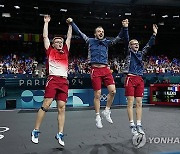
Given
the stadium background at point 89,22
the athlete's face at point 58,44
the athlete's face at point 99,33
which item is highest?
the stadium background at point 89,22

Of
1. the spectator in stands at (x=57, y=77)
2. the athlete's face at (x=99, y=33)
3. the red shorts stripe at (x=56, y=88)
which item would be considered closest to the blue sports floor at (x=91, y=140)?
the spectator in stands at (x=57, y=77)

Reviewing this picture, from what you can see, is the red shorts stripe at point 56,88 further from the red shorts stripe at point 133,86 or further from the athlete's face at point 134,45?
the athlete's face at point 134,45

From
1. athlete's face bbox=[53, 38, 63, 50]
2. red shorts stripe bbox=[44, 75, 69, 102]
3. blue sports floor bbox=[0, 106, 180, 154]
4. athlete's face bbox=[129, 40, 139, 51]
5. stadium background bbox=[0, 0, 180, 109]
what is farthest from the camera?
stadium background bbox=[0, 0, 180, 109]

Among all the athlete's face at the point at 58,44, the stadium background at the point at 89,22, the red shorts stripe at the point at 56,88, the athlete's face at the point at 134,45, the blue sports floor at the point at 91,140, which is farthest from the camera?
the stadium background at the point at 89,22

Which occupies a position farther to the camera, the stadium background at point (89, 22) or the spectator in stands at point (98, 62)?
the stadium background at point (89, 22)

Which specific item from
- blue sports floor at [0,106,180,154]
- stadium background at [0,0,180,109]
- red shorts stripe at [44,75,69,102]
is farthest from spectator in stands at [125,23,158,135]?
stadium background at [0,0,180,109]

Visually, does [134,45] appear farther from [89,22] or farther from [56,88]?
[89,22]

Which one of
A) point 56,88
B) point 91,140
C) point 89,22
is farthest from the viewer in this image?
point 89,22

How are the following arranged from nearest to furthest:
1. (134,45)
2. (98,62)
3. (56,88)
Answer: (56,88), (98,62), (134,45)

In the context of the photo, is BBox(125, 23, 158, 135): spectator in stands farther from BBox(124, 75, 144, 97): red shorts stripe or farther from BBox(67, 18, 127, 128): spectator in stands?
BBox(67, 18, 127, 128): spectator in stands

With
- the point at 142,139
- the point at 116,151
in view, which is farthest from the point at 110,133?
the point at 116,151

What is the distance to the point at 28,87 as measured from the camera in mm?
9836

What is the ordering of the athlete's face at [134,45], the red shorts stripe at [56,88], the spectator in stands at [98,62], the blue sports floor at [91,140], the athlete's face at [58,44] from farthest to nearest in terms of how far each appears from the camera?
the athlete's face at [134,45]
the spectator in stands at [98,62]
the athlete's face at [58,44]
the red shorts stripe at [56,88]
the blue sports floor at [91,140]

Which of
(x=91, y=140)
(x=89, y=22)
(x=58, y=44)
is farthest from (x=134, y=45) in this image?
(x=89, y=22)
